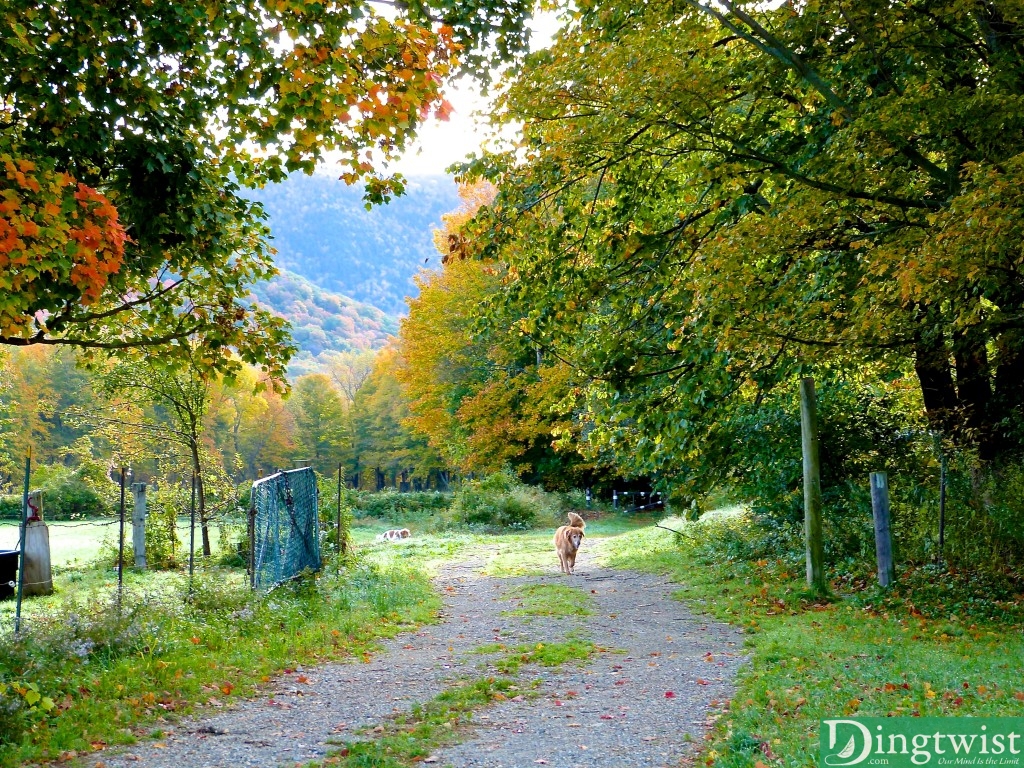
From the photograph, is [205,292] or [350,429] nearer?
[205,292]

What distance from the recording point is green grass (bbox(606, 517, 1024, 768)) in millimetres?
5613

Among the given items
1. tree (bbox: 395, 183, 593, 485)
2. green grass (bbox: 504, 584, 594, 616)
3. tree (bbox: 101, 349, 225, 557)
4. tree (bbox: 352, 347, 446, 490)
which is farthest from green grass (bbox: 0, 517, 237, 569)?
tree (bbox: 352, 347, 446, 490)

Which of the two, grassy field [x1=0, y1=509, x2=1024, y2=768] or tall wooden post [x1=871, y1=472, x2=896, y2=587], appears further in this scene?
tall wooden post [x1=871, y1=472, x2=896, y2=587]

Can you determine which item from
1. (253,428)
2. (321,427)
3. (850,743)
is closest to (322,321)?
(253,428)

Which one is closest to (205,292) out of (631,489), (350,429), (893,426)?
(893,426)

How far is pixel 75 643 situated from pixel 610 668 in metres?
5.10

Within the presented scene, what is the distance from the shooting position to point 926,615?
1009 centimetres

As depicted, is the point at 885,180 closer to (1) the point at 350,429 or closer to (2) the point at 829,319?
(2) the point at 829,319

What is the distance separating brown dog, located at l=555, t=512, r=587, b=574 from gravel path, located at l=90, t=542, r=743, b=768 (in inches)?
186

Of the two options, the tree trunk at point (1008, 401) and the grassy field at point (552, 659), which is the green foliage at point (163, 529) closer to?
the grassy field at point (552, 659)

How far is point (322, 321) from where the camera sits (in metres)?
154

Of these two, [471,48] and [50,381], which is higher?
[50,381]

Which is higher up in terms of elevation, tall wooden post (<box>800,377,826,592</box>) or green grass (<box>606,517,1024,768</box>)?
tall wooden post (<box>800,377,826,592</box>)

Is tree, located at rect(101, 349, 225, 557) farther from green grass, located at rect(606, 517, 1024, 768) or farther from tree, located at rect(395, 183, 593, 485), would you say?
tree, located at rect(395, 183, 593, 485)
